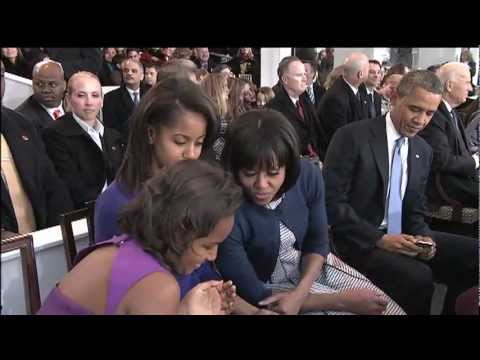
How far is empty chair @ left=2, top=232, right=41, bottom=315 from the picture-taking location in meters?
1.20

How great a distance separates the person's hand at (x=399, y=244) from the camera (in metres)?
1.73

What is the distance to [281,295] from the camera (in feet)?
4.20

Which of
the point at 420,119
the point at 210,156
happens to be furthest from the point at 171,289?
the point at 420,119

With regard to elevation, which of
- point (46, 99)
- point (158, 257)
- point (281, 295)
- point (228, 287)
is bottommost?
point (281, 295)

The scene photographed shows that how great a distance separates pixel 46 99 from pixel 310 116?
1603mm

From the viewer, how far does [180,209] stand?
89cm

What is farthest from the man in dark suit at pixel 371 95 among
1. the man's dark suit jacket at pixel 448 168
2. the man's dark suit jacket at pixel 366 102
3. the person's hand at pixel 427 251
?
the person's hand at pixel 427 251

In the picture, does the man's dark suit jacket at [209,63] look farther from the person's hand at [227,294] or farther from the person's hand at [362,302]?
the person's hand at [227,294]

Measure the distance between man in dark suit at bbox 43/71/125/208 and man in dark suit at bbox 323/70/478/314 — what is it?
0.97 m

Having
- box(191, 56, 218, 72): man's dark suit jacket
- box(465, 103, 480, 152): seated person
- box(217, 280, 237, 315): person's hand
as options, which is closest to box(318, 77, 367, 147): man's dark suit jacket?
box(465, 103, 480, 152): seated person

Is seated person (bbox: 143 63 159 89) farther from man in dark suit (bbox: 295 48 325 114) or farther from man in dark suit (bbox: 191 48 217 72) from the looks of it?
man in dark suit (bbox: 295 48 325 114)

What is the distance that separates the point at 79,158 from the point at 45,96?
0.80m

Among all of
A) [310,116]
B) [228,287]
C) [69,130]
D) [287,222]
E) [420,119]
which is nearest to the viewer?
[228,287]

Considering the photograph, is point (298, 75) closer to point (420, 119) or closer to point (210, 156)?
point (420, 119)
